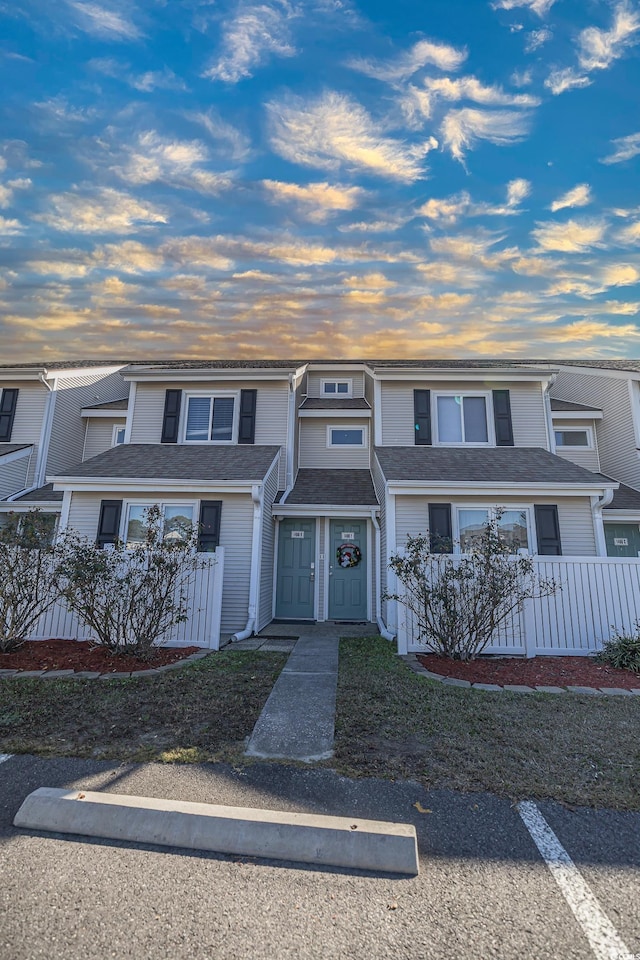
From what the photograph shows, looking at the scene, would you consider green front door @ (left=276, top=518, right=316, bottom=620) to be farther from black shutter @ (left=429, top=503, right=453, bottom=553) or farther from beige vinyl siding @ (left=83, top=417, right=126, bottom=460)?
beige vinyl siding @ (left=83, top=417, right=126, bottom=460)

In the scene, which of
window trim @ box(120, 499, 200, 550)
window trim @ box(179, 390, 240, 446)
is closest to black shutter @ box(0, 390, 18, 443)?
window trim @ box(179, 390, 240, 446)

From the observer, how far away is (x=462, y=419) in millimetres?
11375

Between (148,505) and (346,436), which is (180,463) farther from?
(346,436)

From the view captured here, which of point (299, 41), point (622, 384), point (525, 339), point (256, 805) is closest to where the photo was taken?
point (256, 805)

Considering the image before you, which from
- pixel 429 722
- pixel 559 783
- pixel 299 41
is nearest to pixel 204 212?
pixel 299 41

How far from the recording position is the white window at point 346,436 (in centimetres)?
1284

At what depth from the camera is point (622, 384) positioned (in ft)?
42.4

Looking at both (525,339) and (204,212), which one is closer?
(204,212)

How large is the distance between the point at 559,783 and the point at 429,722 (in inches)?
52.6

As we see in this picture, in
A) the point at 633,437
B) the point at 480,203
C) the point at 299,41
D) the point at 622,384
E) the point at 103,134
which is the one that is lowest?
the point at 633,437

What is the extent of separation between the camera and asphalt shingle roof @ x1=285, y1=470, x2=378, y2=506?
10.4 metres

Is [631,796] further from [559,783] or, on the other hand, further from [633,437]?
[633,437]

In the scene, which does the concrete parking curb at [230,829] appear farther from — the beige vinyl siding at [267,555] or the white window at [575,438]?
the white window at [575,438]

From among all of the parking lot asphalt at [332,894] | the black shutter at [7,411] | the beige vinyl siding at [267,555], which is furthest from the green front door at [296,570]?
the black shutter at [7,411]
